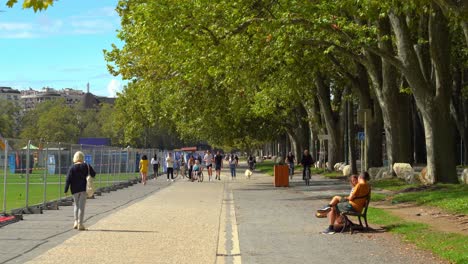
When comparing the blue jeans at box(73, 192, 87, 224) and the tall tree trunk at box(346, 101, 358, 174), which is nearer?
the blue jeans at box(73, 192, 87, 224)

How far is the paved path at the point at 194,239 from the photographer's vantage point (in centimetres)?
1051

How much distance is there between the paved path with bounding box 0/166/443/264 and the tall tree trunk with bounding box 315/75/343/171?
74.3 feet

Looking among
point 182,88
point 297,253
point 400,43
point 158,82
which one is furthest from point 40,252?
point 182,88

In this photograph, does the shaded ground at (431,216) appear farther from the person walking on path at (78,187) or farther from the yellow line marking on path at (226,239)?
the person walking on path at (78,187)

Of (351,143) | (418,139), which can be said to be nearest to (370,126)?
(351,143)

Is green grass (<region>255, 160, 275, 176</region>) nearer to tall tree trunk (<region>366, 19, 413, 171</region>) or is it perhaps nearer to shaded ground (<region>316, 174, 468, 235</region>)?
tall tree trunk (<region>366, 19, 413, 171</region>)

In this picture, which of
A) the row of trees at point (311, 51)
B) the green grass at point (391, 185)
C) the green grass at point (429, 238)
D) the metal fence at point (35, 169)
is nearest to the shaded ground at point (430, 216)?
the green grass at point (429, 238)

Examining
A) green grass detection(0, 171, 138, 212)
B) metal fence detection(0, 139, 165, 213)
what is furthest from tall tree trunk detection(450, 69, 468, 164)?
green grass detection(0, 171, 138, 212)

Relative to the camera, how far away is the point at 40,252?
35.8 ft

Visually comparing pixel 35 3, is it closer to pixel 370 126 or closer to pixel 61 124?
pixel 370 126

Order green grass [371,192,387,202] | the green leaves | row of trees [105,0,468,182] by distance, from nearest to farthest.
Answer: the green leaves, row of trees [105,0,468,182], green grass [371,192,387,202]

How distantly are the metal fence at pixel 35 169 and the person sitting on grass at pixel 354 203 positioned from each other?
7278mm

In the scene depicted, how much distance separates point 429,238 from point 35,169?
433 inches

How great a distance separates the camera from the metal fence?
647 inches
